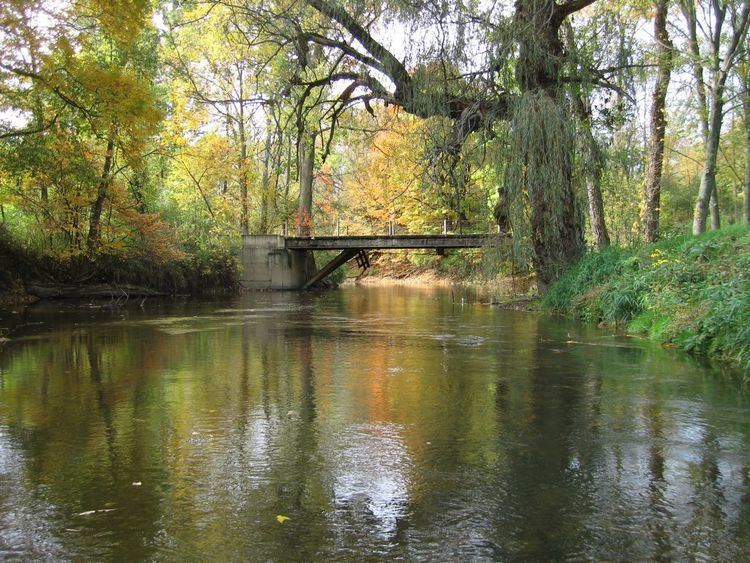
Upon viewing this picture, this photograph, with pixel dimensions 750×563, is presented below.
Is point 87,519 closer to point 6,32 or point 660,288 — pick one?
point 660,288

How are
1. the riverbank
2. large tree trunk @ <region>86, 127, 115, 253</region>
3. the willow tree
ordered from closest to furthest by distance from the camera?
the willow tree, large tree trunk @ <region>86, 127, 115, 253</region>, the riverbank

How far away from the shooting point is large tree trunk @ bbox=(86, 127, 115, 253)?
22.9 meters

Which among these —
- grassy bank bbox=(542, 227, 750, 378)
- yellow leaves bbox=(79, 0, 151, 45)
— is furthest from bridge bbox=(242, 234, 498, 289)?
yellow leaves bbox=(79, 0, 151, 45)

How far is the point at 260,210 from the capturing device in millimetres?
37719

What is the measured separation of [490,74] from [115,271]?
1637cm

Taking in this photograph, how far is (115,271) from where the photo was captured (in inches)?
979

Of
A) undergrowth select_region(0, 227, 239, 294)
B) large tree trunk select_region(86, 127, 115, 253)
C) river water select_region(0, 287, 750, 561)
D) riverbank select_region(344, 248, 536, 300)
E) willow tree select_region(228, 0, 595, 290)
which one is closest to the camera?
river water select_region(0, 287, 750, 561)

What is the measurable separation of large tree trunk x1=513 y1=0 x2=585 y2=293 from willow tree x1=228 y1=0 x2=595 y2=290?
0.02 meters

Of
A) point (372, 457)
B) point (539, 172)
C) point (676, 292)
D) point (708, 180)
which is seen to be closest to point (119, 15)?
point (539, 172)

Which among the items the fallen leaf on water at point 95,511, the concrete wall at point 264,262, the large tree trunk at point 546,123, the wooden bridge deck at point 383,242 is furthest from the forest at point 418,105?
the fallen leaf on water at point 95,511

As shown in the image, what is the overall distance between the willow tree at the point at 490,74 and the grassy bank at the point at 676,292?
160 cm

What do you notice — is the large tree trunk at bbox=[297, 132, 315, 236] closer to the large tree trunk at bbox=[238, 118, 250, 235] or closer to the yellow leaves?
the large tree trunk at bbox=[238, 118, 250, 235]

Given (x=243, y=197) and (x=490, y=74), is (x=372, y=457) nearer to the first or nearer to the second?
(x=490, y=74)

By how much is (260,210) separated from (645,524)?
116 ft
